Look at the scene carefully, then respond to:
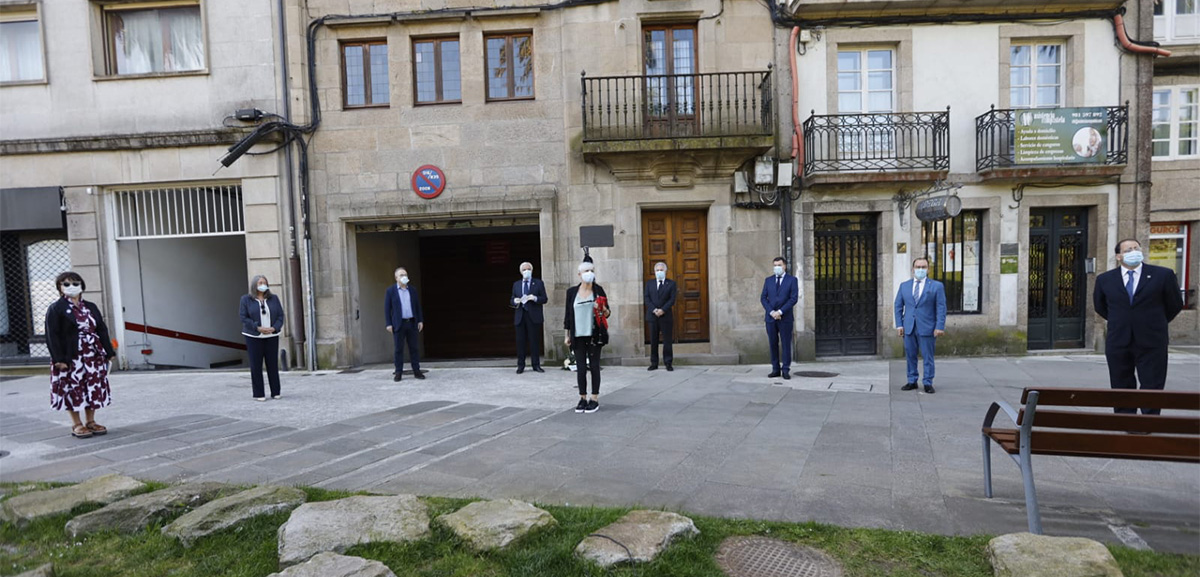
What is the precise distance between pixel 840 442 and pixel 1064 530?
204 centimetres

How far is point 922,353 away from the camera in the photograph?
27.3 feet

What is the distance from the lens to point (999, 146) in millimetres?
11016

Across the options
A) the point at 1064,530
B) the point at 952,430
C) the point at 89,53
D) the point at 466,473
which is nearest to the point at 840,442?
the point at 952,430

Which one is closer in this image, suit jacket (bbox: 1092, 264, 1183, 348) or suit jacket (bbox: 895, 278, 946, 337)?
suit jacket (bbox: 1092, 264, 1183, 348)

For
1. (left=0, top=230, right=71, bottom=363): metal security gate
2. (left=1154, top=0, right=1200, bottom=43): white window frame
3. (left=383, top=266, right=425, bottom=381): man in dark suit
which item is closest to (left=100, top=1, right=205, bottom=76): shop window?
(left=0, top=230, right=71, bottom=363): metal security gate

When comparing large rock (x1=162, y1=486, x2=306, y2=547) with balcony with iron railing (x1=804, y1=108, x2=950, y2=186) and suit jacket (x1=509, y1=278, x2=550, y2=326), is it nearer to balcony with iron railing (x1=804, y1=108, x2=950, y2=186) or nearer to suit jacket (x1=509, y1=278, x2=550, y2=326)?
suit jacket (x1=509, y1=278, x2=550, y2=326)

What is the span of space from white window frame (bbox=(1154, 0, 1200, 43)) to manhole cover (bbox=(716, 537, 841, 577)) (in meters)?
14.7

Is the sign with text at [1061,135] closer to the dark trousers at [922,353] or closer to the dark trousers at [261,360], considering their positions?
the dark trousers at [922,353]

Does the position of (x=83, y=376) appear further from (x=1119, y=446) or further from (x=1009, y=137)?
(x=1009, y=137)

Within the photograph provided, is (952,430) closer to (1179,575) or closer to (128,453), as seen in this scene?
(1179,575)

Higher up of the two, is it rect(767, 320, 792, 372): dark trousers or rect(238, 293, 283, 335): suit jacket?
rect(238, 293, 283, 335): suit jacket

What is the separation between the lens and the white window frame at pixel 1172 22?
1219 cm

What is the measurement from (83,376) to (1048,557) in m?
8.36

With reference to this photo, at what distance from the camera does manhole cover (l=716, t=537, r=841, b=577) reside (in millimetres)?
3121
